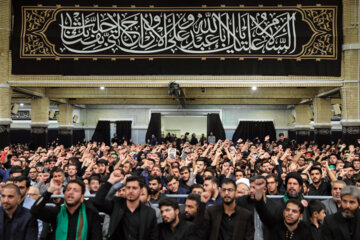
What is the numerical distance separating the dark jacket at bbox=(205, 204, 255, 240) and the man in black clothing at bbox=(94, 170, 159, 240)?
18.5 inches

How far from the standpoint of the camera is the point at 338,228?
2779 millimetres

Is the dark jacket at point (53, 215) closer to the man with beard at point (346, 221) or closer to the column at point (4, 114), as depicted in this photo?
the man with beard at point (346, 221)

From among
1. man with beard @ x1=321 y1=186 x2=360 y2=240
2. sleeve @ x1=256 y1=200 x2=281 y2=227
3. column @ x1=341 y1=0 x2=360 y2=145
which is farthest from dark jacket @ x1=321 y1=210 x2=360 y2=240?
column @ x1=341 y1=0 x2=360 y2=145

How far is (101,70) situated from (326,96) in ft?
30.3

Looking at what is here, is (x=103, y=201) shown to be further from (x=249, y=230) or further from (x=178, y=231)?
(x=249, y=230)

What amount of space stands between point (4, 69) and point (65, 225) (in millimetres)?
10835

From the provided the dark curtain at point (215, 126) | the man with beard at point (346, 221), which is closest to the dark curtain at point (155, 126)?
the dark curtain at point (215, 126)

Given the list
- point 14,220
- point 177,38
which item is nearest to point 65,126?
point 177,38

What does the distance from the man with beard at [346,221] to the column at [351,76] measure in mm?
9389

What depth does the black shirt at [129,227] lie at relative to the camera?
111 inches

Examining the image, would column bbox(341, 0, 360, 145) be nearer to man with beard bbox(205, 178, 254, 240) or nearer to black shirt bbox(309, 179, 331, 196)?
black shirt bbox(309, 179, 331, 196)

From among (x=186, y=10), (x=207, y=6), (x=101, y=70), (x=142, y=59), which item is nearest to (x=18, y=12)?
(x=101, y=70)

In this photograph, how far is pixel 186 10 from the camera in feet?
38.6

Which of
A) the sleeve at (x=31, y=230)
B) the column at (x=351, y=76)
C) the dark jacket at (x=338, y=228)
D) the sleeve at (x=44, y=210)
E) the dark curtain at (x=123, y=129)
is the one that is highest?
the column at (x=351, y=76)
